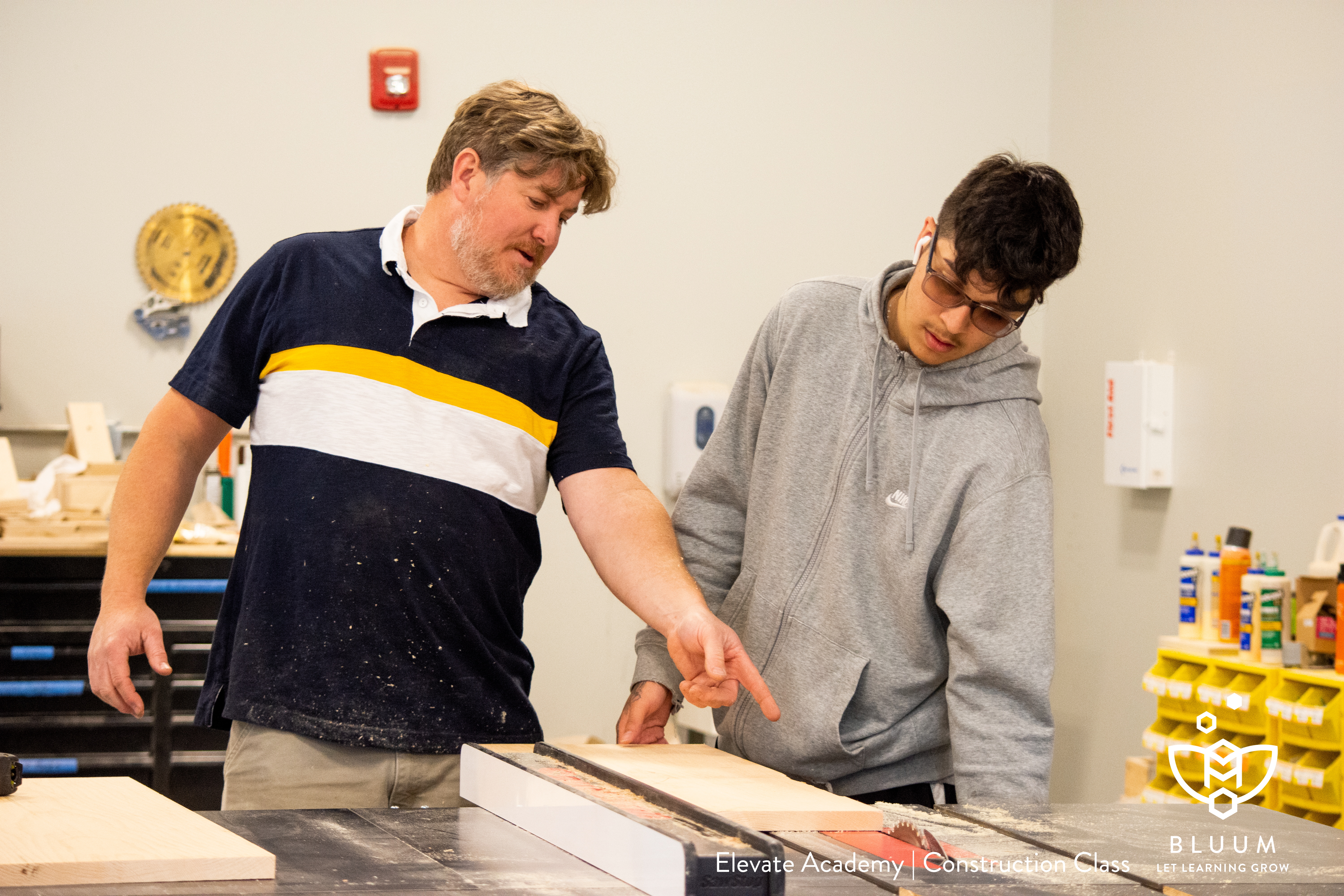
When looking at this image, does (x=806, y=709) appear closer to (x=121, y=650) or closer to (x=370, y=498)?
(x=370, y=498)

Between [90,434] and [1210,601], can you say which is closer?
[1210,601]

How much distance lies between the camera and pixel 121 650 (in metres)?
1.58

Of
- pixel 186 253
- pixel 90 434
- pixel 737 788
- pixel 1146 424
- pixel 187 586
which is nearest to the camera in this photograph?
pixel 737 788

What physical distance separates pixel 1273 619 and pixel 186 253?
326 centimetres

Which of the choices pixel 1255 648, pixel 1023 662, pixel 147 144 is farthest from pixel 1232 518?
pixel 147 144

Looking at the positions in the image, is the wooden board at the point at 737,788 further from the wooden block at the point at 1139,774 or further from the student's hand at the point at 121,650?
the wooden block at the point at 1139,774

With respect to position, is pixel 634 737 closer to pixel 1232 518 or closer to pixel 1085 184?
pixel 1232 518

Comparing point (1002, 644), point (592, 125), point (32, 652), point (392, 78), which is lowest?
point (32, 652)

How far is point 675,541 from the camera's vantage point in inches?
68.1

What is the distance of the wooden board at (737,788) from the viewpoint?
1.29 meters

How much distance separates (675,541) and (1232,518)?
7.03 feet

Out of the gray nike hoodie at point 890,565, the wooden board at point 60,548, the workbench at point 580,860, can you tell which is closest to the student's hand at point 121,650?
the workbench at point 580,860

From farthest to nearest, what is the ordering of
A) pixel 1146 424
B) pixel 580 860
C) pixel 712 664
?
pixel 1146 424
pixel 712 664
pixel 580 860

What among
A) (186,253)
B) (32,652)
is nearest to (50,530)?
(32,652)
